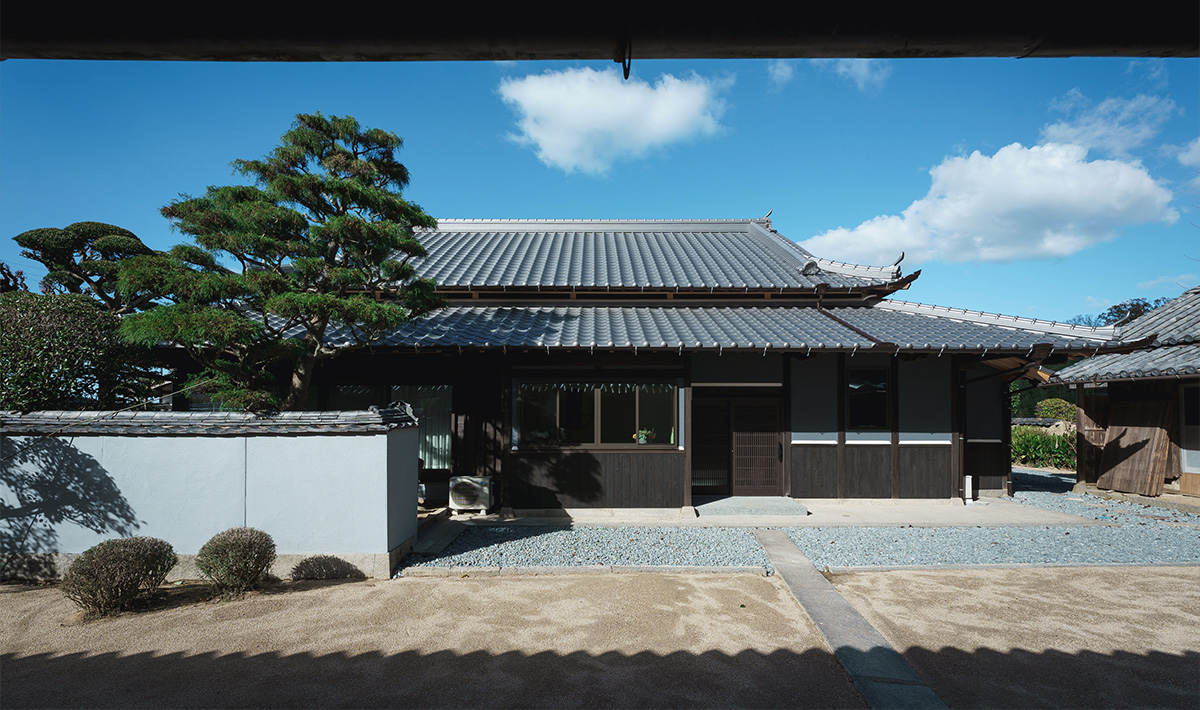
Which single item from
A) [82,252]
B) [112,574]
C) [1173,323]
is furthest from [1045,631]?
[82,252]

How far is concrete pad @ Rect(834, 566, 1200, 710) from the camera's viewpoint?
3.73 meters

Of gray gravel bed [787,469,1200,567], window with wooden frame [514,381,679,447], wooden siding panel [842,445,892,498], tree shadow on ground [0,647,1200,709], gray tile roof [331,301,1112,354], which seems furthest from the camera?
wooden siding panel [842,445,892,498]

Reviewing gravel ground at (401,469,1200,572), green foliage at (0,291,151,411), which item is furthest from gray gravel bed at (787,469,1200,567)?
green foliage at (0,291,151,411)

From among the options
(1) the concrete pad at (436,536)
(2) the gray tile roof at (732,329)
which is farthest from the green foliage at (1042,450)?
(1) the concrete pad at (436,536)

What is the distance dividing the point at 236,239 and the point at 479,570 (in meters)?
4.95

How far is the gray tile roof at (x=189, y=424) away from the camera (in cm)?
583

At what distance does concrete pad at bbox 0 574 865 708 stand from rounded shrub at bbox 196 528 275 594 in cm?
22

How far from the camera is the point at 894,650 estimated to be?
14.0ft

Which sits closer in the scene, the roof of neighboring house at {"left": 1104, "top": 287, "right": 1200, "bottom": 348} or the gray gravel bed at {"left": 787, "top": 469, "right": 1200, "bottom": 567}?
the gray gravel bed at {"left": 787, "top": 469, "right": 1200, "bottom": 567}

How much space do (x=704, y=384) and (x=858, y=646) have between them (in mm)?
5314

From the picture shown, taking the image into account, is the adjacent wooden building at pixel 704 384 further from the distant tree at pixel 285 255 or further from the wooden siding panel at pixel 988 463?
the distant tree at pixel 285 255

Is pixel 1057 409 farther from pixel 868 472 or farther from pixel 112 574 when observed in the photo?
pixel 112 574

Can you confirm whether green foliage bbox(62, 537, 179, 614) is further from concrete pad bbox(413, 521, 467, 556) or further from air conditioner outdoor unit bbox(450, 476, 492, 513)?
air conditioner outdoor unit bbox(450, 476, 492, 513)

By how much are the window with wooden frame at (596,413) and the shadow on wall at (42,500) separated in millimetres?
5446
